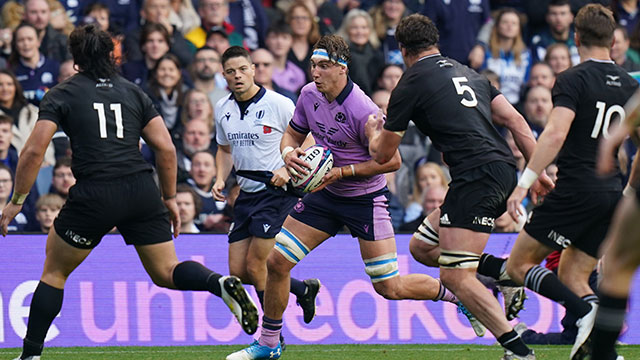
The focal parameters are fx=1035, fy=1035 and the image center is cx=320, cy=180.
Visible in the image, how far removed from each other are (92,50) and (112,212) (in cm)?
120

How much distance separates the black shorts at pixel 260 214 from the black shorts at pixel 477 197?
8.06 ft

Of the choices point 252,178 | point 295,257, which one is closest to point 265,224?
point 252,178

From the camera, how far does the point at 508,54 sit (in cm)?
1426

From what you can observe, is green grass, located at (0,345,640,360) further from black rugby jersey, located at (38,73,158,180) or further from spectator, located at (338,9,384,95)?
spectator, located at (338,9,384,95)

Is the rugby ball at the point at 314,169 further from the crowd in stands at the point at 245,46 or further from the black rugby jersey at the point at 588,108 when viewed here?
the crowd in stands at the point at 245,46

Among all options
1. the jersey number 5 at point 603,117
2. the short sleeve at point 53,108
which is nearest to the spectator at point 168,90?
the short sleeve at point 53,108

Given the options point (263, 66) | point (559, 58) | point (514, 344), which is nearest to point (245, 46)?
point (263, 66)

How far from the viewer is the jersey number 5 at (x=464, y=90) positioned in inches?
294

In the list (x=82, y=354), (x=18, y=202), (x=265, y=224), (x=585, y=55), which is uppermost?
(x=585, y=55)

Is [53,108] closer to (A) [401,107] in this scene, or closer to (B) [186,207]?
(A) [401,107]

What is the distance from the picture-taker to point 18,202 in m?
7.75

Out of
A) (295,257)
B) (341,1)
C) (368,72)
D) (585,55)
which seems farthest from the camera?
(341,1)

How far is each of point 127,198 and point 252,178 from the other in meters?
2.20

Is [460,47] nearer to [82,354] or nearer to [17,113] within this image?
[17,113]
